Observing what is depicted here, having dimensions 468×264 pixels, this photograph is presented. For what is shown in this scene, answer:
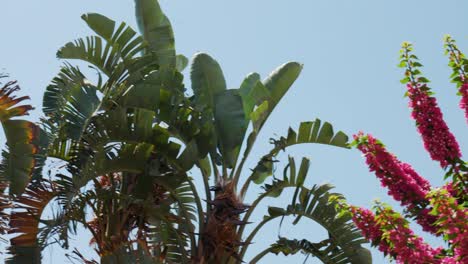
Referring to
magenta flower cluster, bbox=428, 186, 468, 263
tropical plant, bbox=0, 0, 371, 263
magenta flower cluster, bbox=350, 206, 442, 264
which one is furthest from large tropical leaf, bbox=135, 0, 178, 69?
magenta flower cluster, bbox=428, 186, 468, 263

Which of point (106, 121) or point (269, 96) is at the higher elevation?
point (269, 96)

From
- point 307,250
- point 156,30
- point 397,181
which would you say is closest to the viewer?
point 397,181

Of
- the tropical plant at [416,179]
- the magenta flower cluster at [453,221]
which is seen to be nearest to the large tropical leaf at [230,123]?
the tropical plant at [416,179]

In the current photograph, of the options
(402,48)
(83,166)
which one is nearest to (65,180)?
(83,166)

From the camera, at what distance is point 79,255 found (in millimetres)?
9922

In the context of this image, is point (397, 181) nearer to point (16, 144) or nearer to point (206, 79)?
point (16, 144)

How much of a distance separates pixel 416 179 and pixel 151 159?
4.41m

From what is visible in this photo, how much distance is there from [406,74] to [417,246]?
2.07 m

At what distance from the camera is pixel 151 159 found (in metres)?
11.4

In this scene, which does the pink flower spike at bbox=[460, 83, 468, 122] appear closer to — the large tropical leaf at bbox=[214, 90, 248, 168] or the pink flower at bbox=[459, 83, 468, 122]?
the pink flower at bbox=[459, 83, 468, 122]

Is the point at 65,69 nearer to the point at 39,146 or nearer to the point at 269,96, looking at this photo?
the point at 39,146

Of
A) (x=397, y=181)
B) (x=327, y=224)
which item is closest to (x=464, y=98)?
(x=397, y=181)

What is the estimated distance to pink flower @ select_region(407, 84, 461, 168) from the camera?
757cm

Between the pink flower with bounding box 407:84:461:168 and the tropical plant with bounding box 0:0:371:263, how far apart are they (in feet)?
11.8
